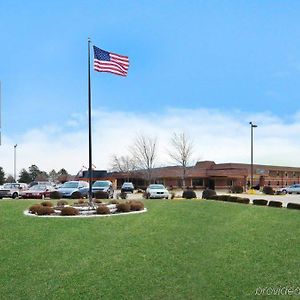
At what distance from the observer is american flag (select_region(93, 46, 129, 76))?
20.1 meters

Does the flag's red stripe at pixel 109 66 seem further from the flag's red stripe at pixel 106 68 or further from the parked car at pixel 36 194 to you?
the parked car at pixel 36 194

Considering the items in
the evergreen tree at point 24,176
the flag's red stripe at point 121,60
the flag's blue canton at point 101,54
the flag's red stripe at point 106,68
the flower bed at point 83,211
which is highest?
the flag's blue canton at point 101,54

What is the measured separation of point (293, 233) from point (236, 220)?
3709mm

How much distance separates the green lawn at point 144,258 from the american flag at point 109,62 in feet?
24.3

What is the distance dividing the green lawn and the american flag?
7.40m

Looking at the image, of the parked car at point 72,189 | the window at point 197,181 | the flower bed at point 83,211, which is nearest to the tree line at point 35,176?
the window at point 197,181

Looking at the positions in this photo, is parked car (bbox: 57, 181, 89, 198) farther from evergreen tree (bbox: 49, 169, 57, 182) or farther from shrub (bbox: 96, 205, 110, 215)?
evergreen tree (bbox: 49, 169, 57, 182)

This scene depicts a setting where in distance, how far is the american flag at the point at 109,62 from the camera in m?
20.1

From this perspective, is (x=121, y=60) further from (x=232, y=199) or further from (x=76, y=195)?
(x=76, y=195)

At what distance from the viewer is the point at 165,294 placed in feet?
25.8

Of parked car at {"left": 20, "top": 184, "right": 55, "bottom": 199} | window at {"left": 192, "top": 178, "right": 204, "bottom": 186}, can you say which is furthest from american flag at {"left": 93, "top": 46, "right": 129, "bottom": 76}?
window at {"left": 192, "top": 178, "right": 204, "bottom": 186}

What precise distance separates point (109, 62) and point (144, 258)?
12067mm

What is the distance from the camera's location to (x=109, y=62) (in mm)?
20234

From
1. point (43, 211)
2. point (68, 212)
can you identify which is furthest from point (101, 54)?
point (43, 211)
